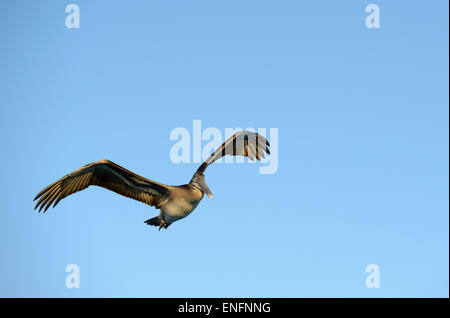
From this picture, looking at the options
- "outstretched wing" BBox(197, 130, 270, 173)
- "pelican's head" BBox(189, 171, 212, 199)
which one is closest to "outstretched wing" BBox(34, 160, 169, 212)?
"pelican's head" BBox(189, 171, 212, 199)

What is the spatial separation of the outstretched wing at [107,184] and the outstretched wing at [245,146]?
2.90 metres

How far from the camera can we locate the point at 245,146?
20328 mm

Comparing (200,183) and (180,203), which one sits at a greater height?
(200,183)

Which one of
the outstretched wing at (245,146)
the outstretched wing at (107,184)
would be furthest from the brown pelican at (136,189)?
the outstretched wing at (245,146)

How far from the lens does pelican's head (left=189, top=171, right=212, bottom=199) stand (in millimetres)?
16922

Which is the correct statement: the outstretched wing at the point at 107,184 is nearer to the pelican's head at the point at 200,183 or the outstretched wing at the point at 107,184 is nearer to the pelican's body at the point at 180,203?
the pelican's body at the point at 180,203

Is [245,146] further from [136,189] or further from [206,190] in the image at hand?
[136,189]

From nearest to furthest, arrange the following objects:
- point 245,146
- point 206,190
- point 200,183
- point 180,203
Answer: point 180,203 → point 206,190 → point 200,183 → point 245,146

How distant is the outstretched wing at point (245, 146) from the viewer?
19.2 metres

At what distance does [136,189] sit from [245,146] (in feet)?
16.8

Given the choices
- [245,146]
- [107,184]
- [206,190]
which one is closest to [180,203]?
[206,190]

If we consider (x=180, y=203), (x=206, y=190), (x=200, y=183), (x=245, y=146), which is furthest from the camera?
(x=245, y=146)

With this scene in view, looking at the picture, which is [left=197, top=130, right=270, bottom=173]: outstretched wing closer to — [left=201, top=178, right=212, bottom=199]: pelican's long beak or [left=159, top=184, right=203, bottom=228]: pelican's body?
[left=201, top=178, right=212, bottom=199]: pelican's long beak
